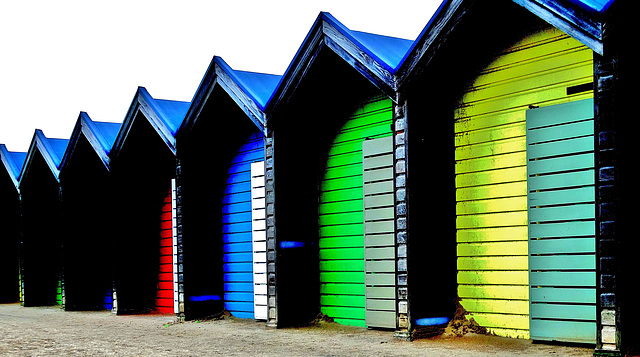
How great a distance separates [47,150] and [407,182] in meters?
11.6

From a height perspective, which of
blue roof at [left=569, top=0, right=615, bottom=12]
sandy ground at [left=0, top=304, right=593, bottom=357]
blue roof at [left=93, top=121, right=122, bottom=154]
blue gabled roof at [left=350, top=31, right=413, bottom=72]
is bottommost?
sandy ground at [left=0, top=304, right=593, bottom=357]

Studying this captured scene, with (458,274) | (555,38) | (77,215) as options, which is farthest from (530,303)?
(77,215)

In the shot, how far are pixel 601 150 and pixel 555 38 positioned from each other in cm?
205

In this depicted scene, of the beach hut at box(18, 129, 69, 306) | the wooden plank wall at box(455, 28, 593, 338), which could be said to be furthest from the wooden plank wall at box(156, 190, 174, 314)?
the wooden plank wall at box(455, 28, 593, 338)

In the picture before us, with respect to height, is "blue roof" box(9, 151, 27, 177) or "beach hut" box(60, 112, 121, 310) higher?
"blue roof" box(9, 151, 27, 177)

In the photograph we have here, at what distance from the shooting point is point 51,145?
17.8m

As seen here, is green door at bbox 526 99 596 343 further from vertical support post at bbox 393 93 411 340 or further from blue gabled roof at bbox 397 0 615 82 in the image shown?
vertical support post at bbox 393 93 411 340

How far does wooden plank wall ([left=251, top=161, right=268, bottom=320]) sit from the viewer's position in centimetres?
1227

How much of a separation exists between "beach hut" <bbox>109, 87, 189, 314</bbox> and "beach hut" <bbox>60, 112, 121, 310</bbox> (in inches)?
57.4

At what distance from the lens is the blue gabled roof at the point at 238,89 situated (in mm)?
11672

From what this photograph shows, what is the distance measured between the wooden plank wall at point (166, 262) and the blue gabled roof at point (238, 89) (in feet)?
9.02

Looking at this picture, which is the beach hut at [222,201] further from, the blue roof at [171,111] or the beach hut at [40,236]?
the beach hut at [40,236]

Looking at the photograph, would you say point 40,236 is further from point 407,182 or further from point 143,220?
point 407,182

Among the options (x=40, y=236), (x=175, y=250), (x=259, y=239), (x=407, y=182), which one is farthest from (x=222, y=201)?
(x=40, y=236)
